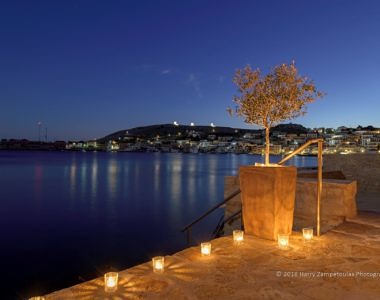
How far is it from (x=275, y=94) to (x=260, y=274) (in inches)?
135

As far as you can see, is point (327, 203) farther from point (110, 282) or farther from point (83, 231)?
point (83, 231)

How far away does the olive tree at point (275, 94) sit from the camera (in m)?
6.33

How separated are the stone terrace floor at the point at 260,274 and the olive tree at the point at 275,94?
1.82m

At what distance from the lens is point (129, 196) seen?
2969cm

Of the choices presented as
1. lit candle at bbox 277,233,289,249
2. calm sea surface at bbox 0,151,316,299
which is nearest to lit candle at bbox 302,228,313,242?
lit candle at bbox 277,233,289,249

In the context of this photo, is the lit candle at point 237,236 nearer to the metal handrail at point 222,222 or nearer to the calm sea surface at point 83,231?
the metal handrail at point 222,222

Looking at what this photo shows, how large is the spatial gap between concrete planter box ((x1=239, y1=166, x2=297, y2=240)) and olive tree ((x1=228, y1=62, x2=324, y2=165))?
51 centimetres

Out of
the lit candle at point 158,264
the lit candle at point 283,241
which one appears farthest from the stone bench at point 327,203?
the lit candle at point 158,264

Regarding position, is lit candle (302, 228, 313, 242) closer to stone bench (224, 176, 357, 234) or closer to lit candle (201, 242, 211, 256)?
stone bench (224, 176, 357, 234)

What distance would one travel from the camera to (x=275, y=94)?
6.35 metres

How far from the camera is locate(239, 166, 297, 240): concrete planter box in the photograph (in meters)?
5.75

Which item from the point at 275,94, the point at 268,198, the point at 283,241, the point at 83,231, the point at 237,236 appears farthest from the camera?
the point at 83,231

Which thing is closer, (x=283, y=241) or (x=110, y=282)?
(x=110, y=282)

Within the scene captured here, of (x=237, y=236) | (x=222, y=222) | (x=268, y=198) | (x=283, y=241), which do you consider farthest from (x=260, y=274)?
(x=222, y=222)
